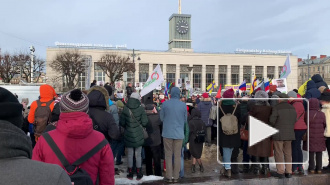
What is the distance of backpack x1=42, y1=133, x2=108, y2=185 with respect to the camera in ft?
7.20

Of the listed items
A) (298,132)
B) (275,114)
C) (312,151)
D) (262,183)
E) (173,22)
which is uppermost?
(173,22)

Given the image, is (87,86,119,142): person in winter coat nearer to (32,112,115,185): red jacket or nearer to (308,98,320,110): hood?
(32,112,115,185): red jacket

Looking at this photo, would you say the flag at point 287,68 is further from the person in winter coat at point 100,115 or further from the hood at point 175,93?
the person in winter coat at point 100,115

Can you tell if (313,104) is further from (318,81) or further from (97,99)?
(97,99)

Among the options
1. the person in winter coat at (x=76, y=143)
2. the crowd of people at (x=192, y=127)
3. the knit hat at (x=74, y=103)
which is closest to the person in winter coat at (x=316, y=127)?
the crowd of people at (x=192, y=127)

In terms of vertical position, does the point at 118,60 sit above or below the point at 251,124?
above

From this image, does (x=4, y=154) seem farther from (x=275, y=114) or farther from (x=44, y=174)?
(x=275, y=114)

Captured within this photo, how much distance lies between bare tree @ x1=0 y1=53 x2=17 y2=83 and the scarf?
5055cm

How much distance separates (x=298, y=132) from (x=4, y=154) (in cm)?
690

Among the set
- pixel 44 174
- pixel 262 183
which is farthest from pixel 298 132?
pixel 44 174

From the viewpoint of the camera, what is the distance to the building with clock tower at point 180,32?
Answer: 282 feet

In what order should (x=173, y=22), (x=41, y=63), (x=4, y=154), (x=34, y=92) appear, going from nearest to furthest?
(x=4, y=154) → (x=34, y=92) → (x=41, y=63) → (x=173, y=22)

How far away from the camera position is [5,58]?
46.0 m

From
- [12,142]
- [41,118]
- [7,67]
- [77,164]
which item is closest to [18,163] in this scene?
[12,142]
